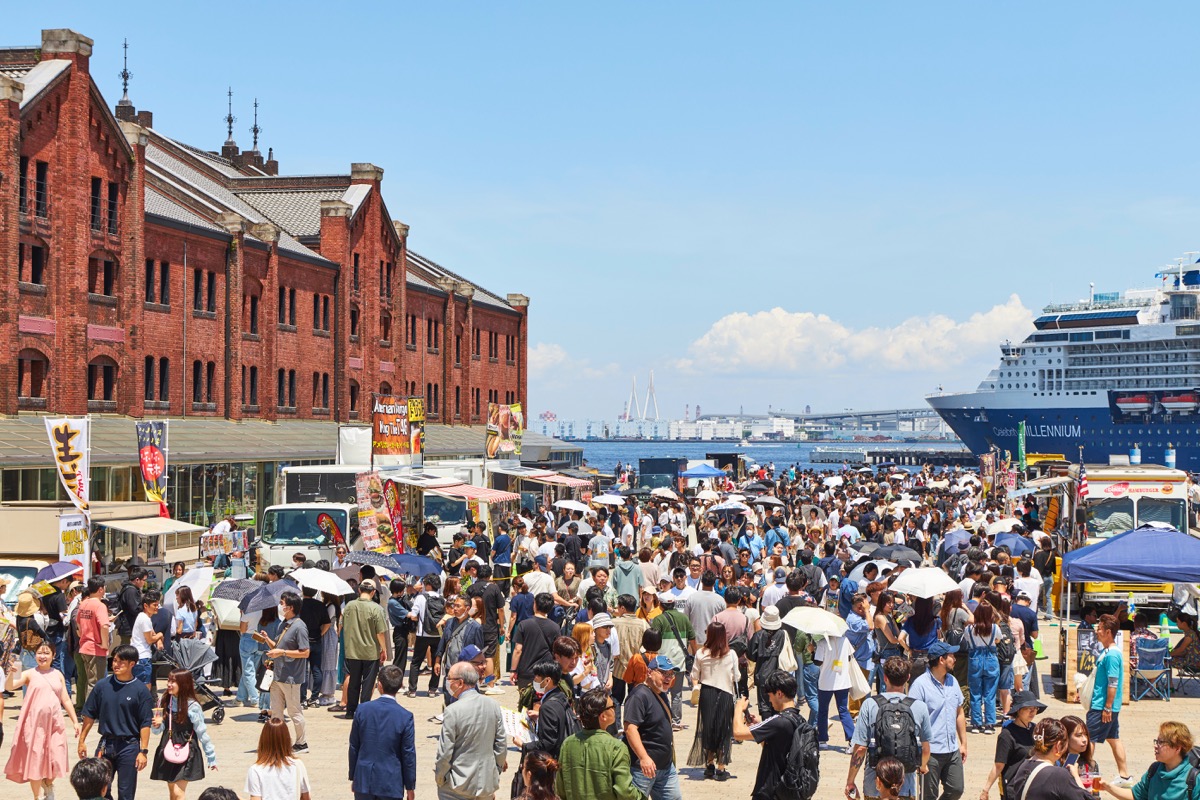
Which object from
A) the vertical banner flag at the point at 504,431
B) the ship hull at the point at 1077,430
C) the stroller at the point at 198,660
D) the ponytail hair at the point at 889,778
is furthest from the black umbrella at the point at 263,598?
the ship hull at the point at 1077,430

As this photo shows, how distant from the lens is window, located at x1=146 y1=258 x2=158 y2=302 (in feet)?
124

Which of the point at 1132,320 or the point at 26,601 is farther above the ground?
the point at 1132,320

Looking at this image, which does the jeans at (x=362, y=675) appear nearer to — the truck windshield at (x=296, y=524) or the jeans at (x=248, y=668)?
the jeans at (x=248, y=668)

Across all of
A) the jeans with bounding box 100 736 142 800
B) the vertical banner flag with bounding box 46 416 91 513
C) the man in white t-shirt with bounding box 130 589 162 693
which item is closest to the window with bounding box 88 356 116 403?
the vertical banner flag with bounding box 46 416 91 513

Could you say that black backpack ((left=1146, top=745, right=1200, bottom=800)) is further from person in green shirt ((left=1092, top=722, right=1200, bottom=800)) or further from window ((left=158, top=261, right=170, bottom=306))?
window ((left=158, top=261, right=170, bottom=306))

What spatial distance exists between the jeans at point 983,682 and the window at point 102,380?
27.0 metres

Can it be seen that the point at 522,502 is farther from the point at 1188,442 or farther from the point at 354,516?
the point at 1188,442

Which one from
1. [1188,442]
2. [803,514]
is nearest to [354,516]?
[803,514]

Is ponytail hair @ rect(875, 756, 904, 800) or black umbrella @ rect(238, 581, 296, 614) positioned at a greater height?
black umbrella @ rect(238, 581, 296, 614)

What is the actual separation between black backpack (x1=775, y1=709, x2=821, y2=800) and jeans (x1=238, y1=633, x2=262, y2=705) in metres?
8.21

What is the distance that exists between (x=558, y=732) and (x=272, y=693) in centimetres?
495

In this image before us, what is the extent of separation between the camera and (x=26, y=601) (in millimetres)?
16109

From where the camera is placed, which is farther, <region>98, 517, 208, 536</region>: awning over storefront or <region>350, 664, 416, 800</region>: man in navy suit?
<region>98, 517, 208, 536</region>: awning over storefront

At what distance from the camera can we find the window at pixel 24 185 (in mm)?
32281
